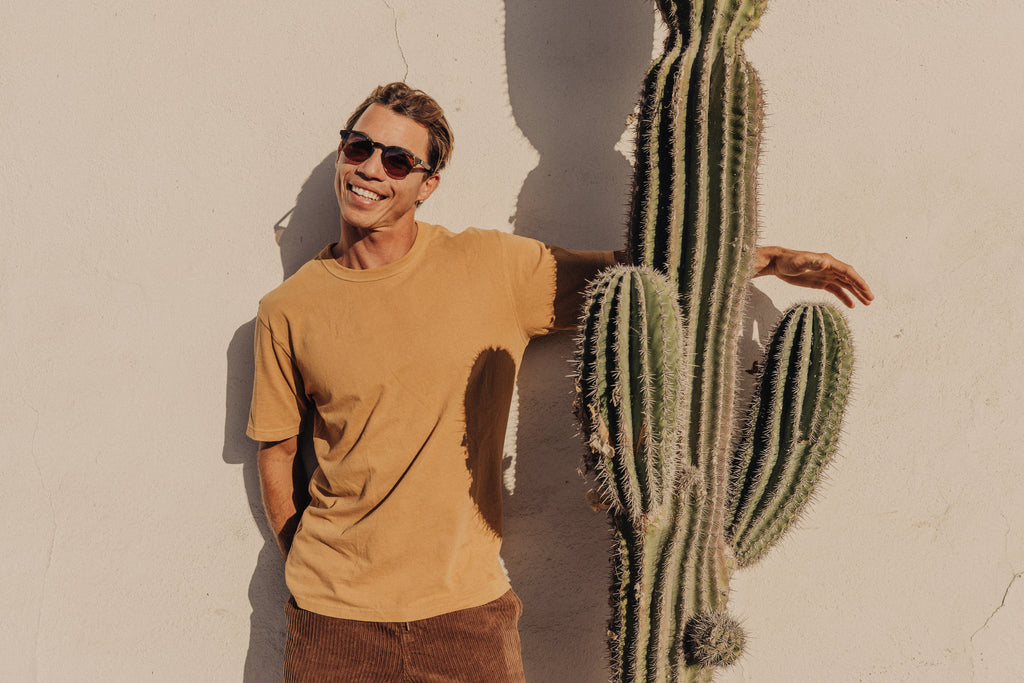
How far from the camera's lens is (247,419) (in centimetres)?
235

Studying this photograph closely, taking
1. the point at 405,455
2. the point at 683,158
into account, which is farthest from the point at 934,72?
the point at 405,455

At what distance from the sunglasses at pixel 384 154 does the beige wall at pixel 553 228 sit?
404 mm

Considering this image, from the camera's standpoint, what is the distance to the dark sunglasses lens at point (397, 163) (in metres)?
1.87

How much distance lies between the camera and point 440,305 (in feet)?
6.30

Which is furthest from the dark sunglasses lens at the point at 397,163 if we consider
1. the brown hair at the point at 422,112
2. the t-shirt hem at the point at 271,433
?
the t-shirt hem at the point at 271,433

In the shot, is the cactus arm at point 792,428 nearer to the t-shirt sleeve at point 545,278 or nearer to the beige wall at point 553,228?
the beige wall at point 553,228

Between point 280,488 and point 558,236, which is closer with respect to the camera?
point 280,488

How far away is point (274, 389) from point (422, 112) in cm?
98

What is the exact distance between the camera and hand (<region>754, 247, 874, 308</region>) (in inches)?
79.3

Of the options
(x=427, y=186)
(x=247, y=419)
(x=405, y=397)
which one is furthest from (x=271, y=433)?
(x=427, y=186)

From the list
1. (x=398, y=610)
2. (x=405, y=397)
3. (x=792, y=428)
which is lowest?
(x=398, y=610)

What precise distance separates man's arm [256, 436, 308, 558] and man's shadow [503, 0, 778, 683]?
74 cm

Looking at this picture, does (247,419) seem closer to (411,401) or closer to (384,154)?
(411,401)

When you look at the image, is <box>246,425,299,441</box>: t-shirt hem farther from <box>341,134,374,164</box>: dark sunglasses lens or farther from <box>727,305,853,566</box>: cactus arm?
<box>727,305,853,566</box>: cactus arm
